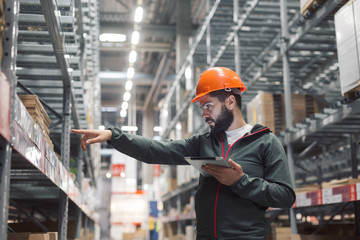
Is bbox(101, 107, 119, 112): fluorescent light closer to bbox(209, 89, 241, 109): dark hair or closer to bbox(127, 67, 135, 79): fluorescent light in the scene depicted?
bbox(127, 67, 135, 79): fluorescent light

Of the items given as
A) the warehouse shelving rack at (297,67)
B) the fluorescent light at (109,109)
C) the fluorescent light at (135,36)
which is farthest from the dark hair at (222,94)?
the fluorescent light at (109,109)

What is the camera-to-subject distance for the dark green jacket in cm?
265

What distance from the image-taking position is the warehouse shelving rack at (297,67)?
19.5 ft

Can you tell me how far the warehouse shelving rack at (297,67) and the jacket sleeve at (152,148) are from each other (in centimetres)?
225

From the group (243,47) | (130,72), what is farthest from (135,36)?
(243,47)

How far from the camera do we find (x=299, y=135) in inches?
248

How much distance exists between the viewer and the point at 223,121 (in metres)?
2.97

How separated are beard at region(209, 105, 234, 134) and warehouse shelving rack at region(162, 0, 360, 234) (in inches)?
89.7

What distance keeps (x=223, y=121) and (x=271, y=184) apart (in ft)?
1.70

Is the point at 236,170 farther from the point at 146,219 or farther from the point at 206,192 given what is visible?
the point at 146,219

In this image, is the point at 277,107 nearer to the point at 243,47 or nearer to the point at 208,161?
the point at 243,47

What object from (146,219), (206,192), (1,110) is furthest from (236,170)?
(146,219)

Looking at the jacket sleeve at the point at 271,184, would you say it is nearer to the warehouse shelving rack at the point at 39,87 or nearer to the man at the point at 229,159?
the man at the point at 229,159

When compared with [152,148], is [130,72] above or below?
above
